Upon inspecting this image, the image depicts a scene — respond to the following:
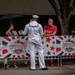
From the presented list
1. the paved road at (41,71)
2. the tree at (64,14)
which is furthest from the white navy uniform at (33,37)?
the tree at (64,14)

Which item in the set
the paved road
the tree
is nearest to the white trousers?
the paved road

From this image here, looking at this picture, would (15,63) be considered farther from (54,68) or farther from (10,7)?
(10,7)

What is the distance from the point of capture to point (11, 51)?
41.0 ft

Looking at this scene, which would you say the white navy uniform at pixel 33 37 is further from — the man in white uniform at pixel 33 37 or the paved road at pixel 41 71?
the paved road at pixel 41 71

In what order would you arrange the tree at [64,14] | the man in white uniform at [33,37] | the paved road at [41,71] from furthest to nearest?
the tree at [64,14]
the man in white uniform at [33,37]
the paved road at [41,71]

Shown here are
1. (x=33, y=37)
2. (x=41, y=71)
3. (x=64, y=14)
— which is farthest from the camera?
(x=64, y=14)

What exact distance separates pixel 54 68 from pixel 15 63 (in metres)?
1.61

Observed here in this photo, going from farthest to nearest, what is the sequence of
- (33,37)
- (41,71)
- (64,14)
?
(64,14), (33,37), (41,71)

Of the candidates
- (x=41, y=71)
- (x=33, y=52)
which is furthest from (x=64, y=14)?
(x=41, y=71)

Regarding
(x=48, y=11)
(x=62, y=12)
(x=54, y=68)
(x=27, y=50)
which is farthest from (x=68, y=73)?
(x=48, y=11)

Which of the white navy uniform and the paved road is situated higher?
the white navy uniform

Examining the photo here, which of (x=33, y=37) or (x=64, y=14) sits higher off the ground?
(x=64, y=14)

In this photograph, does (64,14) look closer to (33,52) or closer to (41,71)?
(33,52)

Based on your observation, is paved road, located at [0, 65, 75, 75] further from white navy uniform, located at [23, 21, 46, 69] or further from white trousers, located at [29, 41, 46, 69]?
white navy uniform, located at [23, 21, 46, 69]
